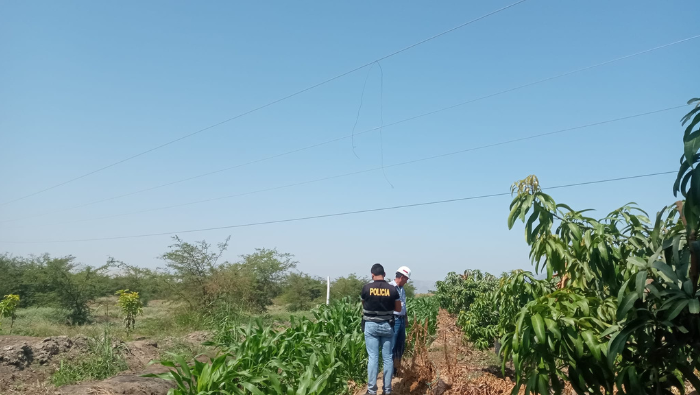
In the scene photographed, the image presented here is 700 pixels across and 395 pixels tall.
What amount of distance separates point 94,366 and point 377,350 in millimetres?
6001

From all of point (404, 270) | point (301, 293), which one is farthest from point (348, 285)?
point (404, 270)

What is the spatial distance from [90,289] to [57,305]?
1414 mm

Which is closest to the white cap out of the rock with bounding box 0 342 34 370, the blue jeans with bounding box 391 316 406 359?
the blue jeans with bounding box 391 316 406 359

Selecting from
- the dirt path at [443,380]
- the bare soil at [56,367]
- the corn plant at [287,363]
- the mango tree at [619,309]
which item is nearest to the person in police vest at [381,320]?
the dirt path at [443,380]

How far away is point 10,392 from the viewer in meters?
8.18

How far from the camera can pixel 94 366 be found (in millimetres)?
9672

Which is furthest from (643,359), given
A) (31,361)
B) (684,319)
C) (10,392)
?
(31,361)

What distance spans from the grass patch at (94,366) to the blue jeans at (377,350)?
5.58 meters

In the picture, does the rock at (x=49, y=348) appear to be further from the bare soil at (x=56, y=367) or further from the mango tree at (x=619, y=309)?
the mango tree at (x=619, y=309)

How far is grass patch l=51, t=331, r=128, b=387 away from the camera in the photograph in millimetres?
9203

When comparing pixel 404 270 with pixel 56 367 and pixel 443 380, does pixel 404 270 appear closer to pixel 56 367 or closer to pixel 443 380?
pixel 443 380

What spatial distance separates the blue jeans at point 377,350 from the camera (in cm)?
674

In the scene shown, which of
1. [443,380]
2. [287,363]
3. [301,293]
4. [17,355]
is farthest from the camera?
[301,293]

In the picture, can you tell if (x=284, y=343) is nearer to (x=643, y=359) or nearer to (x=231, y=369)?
(x=231, y=369)
